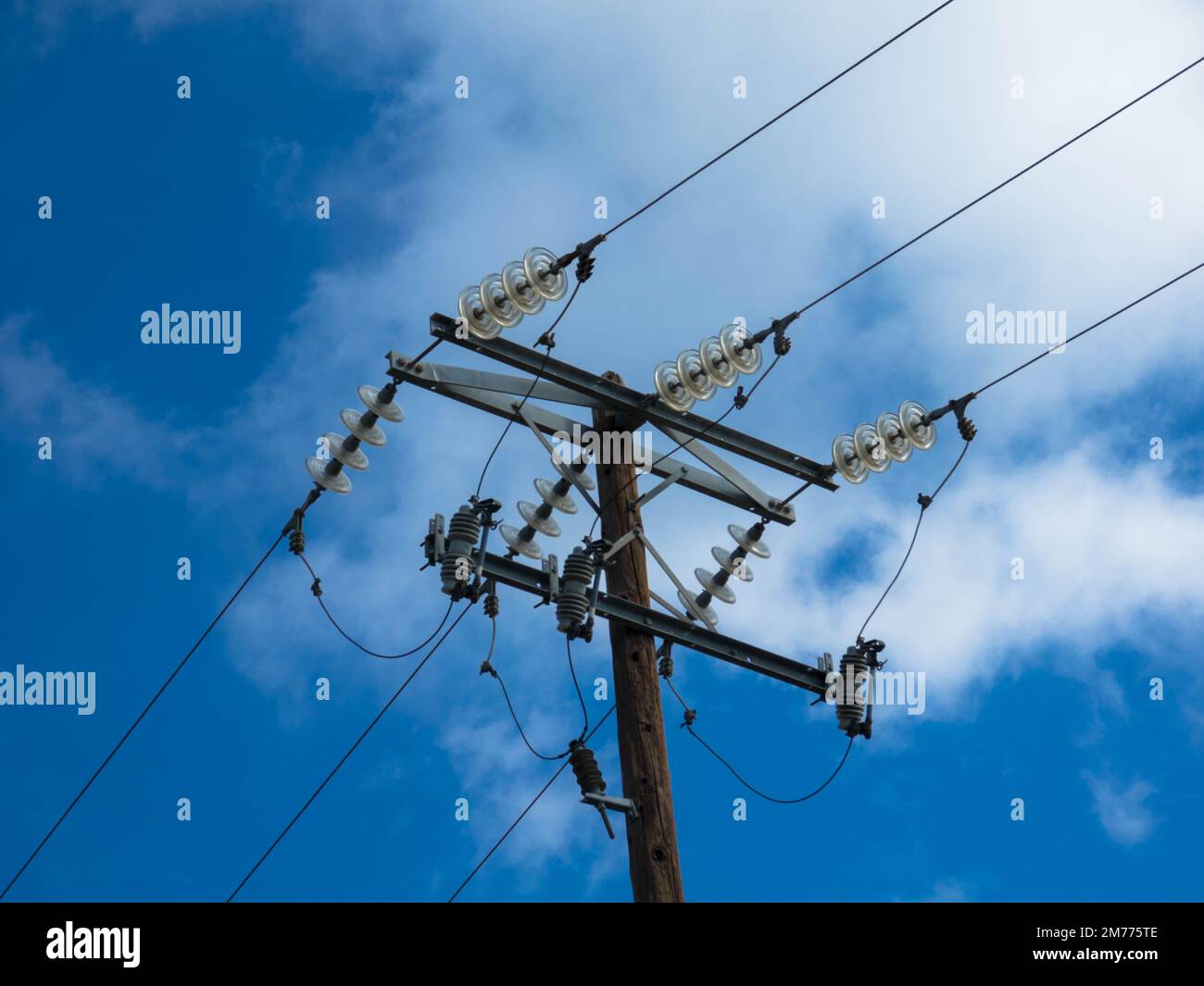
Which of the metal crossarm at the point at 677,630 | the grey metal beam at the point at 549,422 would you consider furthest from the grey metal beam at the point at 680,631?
the grey metal beam at the point at 549,422

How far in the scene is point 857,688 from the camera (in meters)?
14.7

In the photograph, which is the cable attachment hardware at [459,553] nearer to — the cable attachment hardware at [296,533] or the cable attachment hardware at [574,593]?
the cable attachment hardware at [574,593]

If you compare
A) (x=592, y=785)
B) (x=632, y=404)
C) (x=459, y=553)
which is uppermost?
(x=632, y=404)

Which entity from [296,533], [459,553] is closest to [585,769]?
[459,553]

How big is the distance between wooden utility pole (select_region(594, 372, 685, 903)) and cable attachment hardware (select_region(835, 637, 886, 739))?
1.49 m

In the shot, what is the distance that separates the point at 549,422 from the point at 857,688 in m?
3.02

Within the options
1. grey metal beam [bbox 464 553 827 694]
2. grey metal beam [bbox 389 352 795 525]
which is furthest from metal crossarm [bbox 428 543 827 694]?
grey metal beam [bbox 389 352 795 525]

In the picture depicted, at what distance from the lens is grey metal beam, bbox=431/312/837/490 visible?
47.4ft

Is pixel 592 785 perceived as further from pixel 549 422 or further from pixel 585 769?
pixel 549 422

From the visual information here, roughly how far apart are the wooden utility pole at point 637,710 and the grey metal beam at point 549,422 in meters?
0.43

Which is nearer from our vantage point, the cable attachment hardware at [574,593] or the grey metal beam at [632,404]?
the cable attachment hardware at [574,593]

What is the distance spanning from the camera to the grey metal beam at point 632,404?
14.5 m

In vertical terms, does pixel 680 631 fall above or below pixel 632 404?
below
